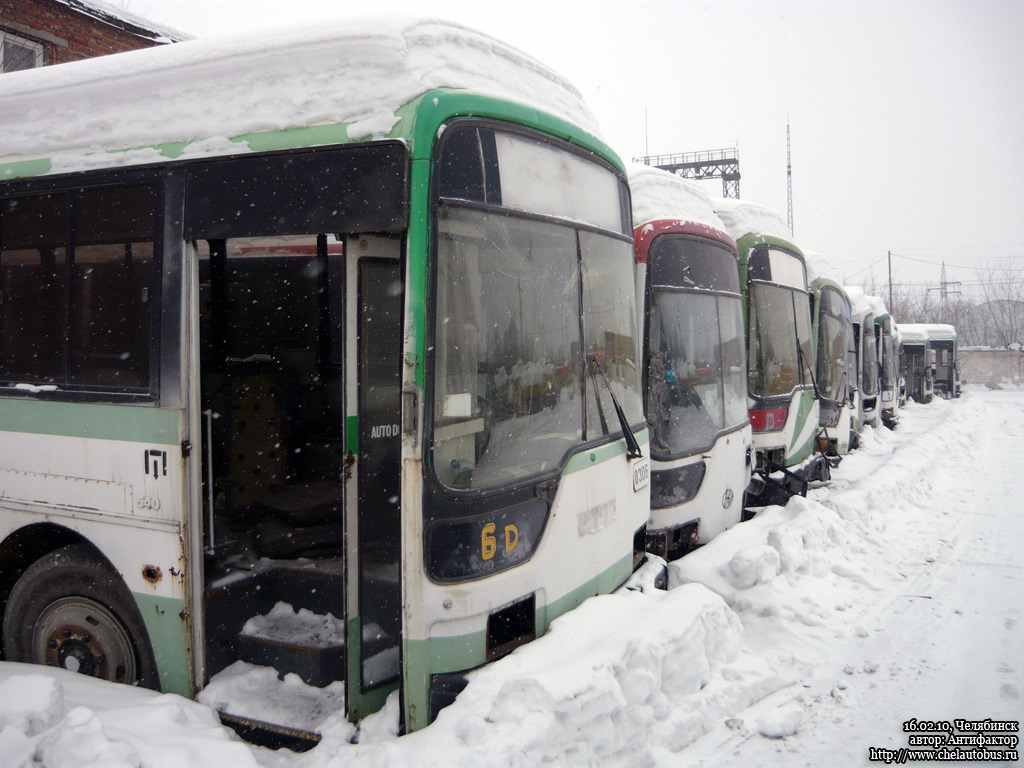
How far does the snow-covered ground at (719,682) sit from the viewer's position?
9.57 ft

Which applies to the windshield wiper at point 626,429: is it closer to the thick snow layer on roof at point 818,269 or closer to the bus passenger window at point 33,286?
the bus passenger window at point 33,286

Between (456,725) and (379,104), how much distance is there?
100 inches

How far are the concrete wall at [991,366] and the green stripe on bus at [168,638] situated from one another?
49983 millimetres

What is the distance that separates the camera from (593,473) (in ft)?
13.0

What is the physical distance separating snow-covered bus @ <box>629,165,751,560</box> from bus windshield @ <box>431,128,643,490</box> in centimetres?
203

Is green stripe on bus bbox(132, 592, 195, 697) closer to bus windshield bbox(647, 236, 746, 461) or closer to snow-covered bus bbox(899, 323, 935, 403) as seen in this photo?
bus windshield bbox(647, 236, 746, 461)

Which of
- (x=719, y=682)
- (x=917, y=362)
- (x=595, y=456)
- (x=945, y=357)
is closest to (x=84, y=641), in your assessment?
(x=595, y=456)

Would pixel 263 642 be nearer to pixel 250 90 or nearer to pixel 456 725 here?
pixel 456 725

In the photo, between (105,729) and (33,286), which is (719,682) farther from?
(33,286)

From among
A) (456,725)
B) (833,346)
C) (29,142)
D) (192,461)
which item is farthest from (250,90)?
(833,346)

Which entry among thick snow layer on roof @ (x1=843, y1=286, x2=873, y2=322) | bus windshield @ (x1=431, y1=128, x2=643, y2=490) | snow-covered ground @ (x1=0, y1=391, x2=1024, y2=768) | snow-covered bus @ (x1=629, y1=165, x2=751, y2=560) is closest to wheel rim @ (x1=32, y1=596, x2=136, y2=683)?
snow-covered ground @ (x1=0, y1=391, x2=1024, y2=768)

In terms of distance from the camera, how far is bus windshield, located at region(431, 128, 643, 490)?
3.15 metres

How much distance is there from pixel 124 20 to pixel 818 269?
12.5 metres

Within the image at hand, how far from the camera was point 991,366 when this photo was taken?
47312 mm
